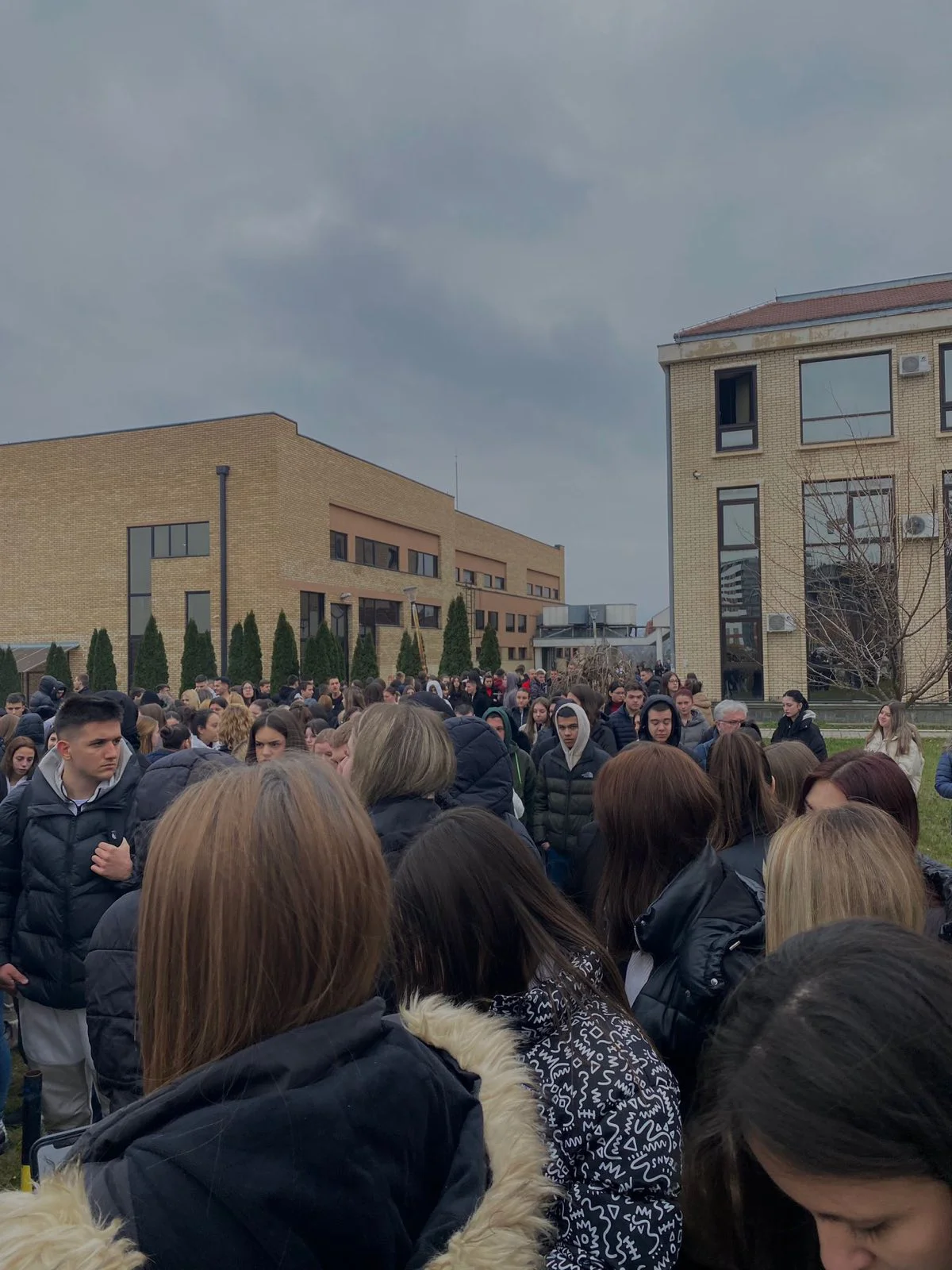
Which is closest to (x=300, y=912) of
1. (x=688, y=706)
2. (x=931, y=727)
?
(x=688, y=706)

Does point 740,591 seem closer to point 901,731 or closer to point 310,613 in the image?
point 310,613

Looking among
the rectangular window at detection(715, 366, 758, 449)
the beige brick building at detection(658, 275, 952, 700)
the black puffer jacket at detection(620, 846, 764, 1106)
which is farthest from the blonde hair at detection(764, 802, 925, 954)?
the rectangular window at detection(715, 366, 758, 449)

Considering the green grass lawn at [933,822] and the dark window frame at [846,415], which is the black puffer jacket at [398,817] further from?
the dark window frame at [846,415]

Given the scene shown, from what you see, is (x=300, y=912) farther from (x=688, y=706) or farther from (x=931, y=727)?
(x=931, y=727)

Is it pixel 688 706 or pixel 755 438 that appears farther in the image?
pixel 755 438

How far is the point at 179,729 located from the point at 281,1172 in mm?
6024

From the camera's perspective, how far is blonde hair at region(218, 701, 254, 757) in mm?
7047

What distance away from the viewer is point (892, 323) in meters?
23.6

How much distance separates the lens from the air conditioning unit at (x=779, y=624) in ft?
78.1

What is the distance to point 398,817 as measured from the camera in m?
3.55

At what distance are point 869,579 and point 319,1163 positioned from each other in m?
13.0

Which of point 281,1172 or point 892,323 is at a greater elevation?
point 892,323

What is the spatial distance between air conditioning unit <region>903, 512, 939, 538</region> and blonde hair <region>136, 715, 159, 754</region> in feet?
41.1

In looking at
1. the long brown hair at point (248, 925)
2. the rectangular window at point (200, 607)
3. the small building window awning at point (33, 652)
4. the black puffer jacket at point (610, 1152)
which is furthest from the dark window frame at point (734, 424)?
the long brown hair at point (248, 925)
